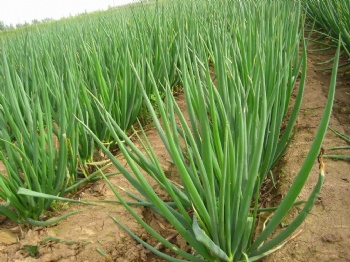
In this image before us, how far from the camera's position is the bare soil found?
82 centimetres

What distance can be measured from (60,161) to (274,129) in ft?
2.14

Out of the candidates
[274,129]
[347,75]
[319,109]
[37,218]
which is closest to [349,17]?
[347,75]

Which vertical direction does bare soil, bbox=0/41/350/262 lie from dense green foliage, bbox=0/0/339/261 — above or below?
below

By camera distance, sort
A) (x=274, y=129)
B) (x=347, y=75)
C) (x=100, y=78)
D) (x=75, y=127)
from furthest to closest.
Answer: (x=347, y=75) < (x=100, y=78) < (x=75, y=127) < (x=274, y=129)

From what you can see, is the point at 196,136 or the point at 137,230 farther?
the point at 137,230

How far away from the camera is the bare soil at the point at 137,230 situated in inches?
32.2

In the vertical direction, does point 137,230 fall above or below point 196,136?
below

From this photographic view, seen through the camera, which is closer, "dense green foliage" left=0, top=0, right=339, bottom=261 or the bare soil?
"dense green foliage" left=0, top=0, right=339, bottom=261

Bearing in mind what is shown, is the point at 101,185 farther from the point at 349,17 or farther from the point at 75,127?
the point at 349,17

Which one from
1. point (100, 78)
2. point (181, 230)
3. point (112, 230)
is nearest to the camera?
point (181, 230)

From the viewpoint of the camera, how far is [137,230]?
1.07 metres

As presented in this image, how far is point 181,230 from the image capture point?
710mm

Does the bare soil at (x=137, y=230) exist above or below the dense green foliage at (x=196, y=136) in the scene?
below

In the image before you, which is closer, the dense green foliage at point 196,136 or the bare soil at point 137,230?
the dense green foliage at point 196,136
